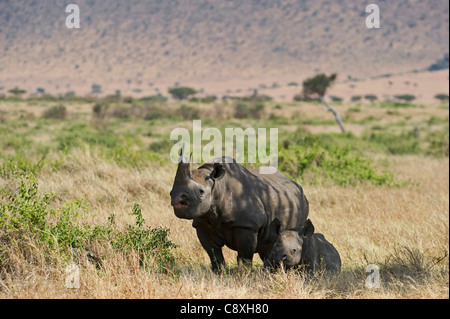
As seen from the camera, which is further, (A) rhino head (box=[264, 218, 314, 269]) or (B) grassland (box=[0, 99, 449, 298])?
(A) rhino head (box=[264, 218, 314, 269])

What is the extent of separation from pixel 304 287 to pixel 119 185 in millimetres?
5466

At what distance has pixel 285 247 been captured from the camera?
523 centimetres

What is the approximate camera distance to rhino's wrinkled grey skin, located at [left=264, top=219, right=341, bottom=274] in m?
5.24

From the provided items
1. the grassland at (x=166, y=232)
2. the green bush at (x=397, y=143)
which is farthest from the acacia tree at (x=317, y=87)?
the grassland at (x=166, y=232)

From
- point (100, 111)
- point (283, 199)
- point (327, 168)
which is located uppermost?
point (283, 199)

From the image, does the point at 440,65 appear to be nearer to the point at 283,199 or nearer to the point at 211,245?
the point at 283,199

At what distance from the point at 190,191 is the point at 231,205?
0.63m

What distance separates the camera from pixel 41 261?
5.58 meters

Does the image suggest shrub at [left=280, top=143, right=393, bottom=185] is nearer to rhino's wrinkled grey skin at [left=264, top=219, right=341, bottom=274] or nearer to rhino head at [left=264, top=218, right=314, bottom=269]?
rhino's wrinkled grey skin at [left=264, top=219, right=341, bottom=274]

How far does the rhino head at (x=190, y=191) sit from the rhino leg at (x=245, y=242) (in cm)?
51

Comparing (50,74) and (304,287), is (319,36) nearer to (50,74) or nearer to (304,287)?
(50,74)

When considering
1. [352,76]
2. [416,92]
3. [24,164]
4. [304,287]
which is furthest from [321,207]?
[352,76]

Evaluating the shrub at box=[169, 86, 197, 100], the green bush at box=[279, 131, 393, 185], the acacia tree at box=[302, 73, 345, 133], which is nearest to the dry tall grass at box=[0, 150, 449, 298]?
the green bush at box=[279, 131, 393, 185]

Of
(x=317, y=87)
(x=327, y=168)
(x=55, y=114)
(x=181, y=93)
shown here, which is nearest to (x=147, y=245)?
(x=327, y=168)
